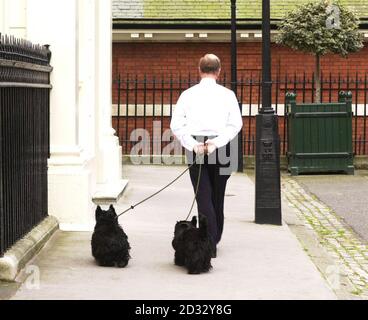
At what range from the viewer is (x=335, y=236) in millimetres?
11047

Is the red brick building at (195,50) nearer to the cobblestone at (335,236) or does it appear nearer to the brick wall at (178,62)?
the brick wall at (178,62)

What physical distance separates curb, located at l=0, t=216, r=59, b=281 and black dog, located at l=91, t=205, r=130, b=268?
21.5 inches

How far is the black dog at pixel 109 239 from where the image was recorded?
25.2 ft

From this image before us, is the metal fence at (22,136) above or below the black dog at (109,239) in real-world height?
above

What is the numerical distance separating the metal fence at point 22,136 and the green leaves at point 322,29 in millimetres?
11233

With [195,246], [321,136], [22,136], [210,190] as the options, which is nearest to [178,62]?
[321,136]

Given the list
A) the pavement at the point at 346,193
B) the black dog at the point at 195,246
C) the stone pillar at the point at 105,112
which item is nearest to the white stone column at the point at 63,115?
the black dog at the point at 195,246

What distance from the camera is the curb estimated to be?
6.86m

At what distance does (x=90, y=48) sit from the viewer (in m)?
12.0

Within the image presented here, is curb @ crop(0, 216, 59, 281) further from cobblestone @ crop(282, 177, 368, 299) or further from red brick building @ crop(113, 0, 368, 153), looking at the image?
red brick building @ crop(113, 0, 368, 153)

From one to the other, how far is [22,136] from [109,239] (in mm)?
1164

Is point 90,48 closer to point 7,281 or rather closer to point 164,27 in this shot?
point 7,281

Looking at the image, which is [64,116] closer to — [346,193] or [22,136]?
[22,136]

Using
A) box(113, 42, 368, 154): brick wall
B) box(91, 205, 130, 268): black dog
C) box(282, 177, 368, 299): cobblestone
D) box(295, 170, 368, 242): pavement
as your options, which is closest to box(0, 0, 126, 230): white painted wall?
box(91, 205, 130, 268): black dog
